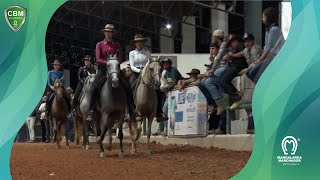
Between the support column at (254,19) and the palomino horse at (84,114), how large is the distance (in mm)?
1784

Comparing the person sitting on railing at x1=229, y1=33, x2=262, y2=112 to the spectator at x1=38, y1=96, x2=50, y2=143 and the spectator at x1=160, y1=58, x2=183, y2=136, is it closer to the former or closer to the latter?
the spectator at x1=160, y1=58, x2=183, y2=136

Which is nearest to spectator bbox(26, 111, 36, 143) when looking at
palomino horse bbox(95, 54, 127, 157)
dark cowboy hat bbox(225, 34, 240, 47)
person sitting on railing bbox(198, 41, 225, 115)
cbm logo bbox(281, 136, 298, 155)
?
palomino horse bbox(95, 54, 127, 157)

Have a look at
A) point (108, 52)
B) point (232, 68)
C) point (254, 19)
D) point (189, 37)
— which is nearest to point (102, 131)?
point (108, 52)

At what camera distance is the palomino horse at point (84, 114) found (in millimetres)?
7090

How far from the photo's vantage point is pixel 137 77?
7.43 metres

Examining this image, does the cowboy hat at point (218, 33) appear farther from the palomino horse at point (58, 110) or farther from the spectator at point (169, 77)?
the palomino horse at point (58, 110)

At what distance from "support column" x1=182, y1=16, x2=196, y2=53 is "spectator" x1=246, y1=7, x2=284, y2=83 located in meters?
0.69

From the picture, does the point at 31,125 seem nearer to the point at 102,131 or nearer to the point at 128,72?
the point at 102,131

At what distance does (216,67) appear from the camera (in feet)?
21.3

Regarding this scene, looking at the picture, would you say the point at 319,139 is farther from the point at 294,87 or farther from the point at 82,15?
the point at 82,15

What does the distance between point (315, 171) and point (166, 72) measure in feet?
6.80

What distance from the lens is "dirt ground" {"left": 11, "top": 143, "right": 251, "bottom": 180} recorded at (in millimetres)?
6148

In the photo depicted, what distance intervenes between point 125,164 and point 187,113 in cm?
111

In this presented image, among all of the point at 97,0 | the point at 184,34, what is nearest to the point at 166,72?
the point at 184,34
